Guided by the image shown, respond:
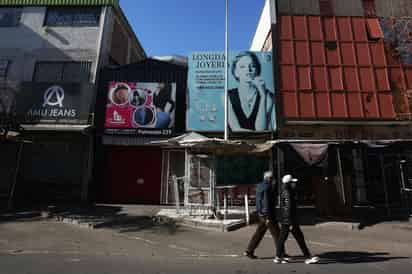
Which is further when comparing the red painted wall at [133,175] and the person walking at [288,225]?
the red painted wall at [133,175]

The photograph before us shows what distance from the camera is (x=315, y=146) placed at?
10016 millimetres

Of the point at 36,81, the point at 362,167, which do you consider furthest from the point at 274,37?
the point at 36,81

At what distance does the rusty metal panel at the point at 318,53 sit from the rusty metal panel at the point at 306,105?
197cm

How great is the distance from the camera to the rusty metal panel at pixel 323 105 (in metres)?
13.2

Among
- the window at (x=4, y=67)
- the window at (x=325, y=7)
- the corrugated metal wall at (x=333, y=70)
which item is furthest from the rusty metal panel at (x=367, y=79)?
the window at (x=4, y=67)

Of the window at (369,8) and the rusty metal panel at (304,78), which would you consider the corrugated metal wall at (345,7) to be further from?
the rusty metal panel at (304,78)

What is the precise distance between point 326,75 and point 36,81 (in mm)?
15624

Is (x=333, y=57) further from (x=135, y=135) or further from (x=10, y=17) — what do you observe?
(x=10, y=17)

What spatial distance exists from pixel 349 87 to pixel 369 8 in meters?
5.42

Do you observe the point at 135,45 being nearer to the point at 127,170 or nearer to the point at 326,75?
the point at 127,170

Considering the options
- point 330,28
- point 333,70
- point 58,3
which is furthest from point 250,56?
point 58,3

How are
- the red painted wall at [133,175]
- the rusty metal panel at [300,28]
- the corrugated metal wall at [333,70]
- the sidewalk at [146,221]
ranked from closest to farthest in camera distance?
the sidewalk at [146,221]
the corrugated metal wall at [333,70]
the red painted wall at [133,175]
the rusty metal panel at [300,28]

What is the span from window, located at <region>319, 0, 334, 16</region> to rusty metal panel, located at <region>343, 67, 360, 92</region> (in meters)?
3.65

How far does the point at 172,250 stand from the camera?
649cm
